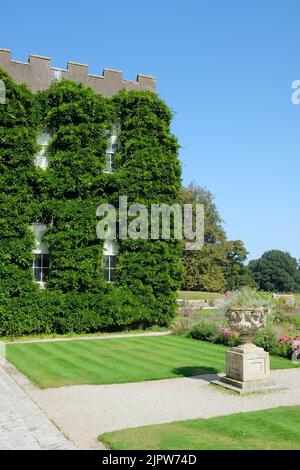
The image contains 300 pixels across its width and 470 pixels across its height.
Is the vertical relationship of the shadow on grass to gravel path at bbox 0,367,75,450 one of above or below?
below

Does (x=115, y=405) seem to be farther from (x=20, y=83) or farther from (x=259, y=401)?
(x=20, y=83)

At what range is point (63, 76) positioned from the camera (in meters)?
22.3

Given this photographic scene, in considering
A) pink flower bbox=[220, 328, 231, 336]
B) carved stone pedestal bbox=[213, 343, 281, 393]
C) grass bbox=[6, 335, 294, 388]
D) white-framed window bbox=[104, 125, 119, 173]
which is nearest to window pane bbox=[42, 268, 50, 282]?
grass bbox=[6, 335, 294, 388]

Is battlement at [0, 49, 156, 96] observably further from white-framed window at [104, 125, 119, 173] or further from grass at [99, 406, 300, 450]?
grass at [99, 406, 300, 450]

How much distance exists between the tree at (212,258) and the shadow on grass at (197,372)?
37856 mm

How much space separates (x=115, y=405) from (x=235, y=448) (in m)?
3.20

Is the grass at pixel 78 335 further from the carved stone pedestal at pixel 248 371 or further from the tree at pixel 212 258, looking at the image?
the tree at pixel 212 258

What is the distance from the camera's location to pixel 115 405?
9086 millimetres

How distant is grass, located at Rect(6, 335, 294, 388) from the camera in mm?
11695

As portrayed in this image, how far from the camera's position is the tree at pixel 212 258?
51.2 metres

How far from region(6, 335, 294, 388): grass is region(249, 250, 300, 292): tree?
75384 millimetres

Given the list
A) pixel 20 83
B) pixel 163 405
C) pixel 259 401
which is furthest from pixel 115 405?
pixel 20 83

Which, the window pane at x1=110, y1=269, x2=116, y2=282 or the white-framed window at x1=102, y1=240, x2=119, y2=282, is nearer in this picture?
the white-framed window at x1=102, y1=240, x2=119, y2=282

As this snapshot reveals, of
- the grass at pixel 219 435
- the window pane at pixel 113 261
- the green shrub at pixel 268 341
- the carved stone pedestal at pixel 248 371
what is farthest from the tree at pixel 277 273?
the grass at pixel 219 435
